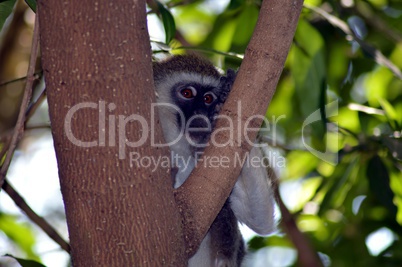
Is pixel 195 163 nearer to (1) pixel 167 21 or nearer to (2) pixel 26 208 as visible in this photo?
(1) pixel 167 21

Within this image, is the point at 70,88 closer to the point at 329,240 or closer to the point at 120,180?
the point at 120,180

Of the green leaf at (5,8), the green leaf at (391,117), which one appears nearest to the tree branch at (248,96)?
the green leaf at (5,8)

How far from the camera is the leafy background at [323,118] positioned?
347 cm

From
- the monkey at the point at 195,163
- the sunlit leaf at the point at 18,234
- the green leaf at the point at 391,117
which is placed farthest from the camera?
the sunlit leaf at the point at 18,234

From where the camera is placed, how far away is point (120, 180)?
197cm

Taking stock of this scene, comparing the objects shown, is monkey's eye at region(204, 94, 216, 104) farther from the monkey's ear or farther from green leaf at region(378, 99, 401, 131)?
green leaf at region(378, 99, 401, 131)

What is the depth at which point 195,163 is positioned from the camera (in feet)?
10.6

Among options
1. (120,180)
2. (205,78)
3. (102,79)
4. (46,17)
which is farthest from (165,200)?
(205,78)

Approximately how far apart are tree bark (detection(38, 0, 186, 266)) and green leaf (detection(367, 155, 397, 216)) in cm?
168

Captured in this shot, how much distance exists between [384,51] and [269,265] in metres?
1.76

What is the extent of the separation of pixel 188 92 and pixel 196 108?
0.13 metres

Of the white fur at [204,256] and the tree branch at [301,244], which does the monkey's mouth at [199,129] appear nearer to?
the white fur at [204,256]

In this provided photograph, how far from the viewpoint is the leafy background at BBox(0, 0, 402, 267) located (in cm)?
347

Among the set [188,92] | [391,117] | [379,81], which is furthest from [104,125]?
[379,81]
